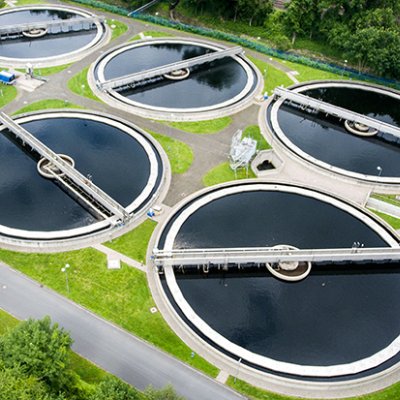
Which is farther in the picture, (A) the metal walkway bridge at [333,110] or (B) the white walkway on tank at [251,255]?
(A) the metal walkway bridge at [333,110]

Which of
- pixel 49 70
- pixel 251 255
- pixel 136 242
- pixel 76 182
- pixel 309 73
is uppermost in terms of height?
pixel 309 73

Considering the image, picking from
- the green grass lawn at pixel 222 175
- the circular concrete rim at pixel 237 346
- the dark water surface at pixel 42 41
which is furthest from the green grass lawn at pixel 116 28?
the circular concrete rim at pixel 237 346

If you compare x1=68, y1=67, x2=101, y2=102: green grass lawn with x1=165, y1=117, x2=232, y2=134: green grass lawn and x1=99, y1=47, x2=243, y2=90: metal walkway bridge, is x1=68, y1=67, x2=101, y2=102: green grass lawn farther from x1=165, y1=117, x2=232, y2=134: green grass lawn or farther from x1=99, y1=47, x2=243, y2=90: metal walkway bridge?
x1=165, y1=117, x2=232, y2=134: green grass lawn

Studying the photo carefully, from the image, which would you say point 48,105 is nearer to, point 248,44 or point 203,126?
point 203,126

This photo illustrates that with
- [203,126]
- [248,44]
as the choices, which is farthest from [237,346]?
[248,44]

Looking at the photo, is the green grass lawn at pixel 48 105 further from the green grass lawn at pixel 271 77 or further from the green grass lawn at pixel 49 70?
the green grass lawn at pixel 271 77
